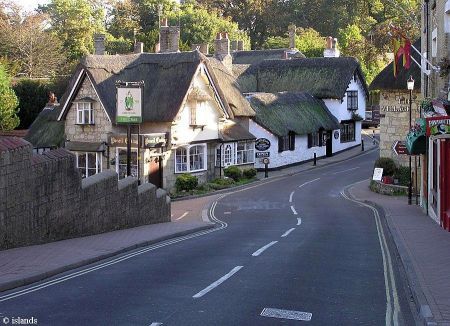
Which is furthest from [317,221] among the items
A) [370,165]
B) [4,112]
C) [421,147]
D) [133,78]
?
[4,112]

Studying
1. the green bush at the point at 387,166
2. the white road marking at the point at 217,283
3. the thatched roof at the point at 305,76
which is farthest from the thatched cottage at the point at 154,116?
the white road marking at the point at 217,283

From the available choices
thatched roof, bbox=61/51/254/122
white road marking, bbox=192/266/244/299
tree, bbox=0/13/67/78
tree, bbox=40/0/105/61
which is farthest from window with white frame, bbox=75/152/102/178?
tree, bbox=40/0/105/61

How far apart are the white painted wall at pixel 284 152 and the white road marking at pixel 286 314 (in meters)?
39.6

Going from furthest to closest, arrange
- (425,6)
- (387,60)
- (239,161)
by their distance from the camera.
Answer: (387,60)
(239,161)
(425,6)

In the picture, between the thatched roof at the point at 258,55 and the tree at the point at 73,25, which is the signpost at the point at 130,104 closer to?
the tree at the point at 73,25

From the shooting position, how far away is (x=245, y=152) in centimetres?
4947

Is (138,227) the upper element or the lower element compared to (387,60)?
lower

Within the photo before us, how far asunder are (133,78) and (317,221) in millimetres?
19692

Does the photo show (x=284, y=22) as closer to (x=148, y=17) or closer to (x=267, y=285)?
(x=148, y=17)

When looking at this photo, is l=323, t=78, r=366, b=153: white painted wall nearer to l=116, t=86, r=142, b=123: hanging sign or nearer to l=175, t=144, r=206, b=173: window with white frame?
l=175, t=144, r=206, b=173: window with white frame

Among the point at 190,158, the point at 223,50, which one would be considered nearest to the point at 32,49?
the point at 223,50

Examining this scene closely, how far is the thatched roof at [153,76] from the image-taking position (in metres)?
41.6

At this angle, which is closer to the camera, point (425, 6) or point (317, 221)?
point (317, 221)

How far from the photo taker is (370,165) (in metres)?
54.0
